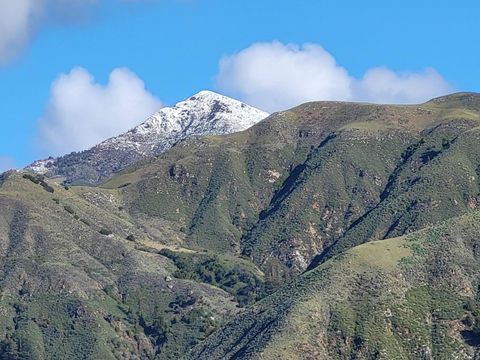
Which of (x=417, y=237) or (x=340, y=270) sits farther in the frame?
(x=417, y=237)

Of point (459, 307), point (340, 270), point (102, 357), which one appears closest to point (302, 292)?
point (340, 270)

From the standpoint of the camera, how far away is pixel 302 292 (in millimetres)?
156250

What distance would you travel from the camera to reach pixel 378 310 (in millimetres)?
150125

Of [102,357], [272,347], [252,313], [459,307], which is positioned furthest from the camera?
[102,357]

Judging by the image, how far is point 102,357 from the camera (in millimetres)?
198125

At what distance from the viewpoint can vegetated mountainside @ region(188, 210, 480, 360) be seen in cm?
14650

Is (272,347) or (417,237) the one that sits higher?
(417,237)

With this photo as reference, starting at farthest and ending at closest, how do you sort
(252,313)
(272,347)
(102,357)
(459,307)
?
(102,357)
(252,313)
(459,307)
(272,347)

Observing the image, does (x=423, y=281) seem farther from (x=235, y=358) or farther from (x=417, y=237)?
(x=235, y=358)

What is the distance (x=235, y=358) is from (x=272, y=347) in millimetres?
7918

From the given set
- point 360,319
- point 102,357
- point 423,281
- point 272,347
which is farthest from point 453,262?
point 102,357

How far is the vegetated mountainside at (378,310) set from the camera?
146500 mm

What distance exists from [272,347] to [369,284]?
16783mm

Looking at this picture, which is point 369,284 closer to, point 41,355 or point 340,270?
point 340,270
